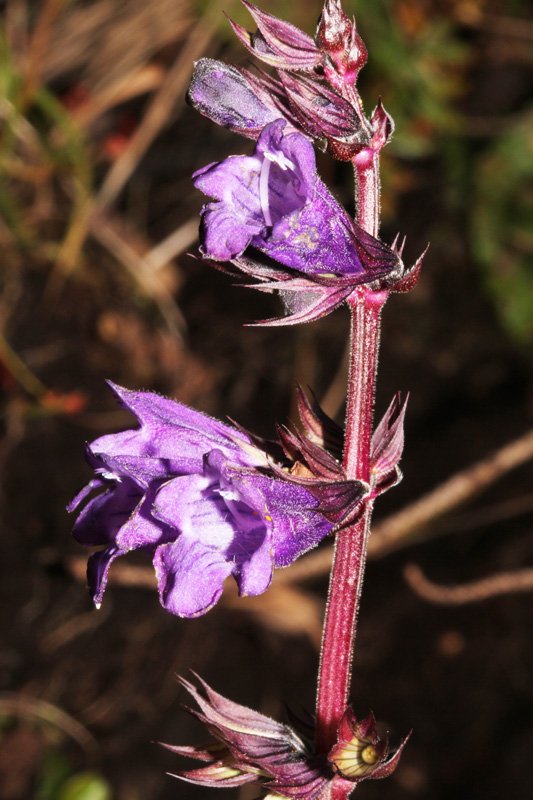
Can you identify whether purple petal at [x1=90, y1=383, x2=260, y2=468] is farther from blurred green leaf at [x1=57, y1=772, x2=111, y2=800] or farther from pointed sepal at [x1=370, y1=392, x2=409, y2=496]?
blurred green leaf at [x1=57, y1=772, x2=111, y2=800]

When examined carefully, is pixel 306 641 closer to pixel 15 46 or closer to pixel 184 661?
pixel 184 661

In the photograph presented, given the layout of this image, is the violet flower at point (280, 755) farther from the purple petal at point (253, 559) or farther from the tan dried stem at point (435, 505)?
the tan dried stem at point (435, 505)

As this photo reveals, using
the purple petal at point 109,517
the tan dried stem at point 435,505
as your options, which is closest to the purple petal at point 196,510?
the purple petal at point 109,517

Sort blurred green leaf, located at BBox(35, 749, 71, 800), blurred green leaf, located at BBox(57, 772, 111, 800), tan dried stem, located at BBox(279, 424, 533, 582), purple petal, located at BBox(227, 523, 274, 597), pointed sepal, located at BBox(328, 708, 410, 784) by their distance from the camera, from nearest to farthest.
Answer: purple petal, located at BBox(227, 523, 274, 597) → pointed sepal, located at BBox(328, 708, 410, 784) → blurred green leaf, located at BBox(57, 772, 111, 800) → blurred green leaf, located at BBox(35, 749, 71, 800) → tan dried stem, located at BBox(279, 424, 533, 582)

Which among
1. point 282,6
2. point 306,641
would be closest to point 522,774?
point 306,641

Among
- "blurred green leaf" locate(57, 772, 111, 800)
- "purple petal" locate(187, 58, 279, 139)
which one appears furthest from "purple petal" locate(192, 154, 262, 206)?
"blurred green leaf" locate(57, 772, 111, 800)

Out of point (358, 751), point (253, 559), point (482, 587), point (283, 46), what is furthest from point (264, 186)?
point (482, 587)
